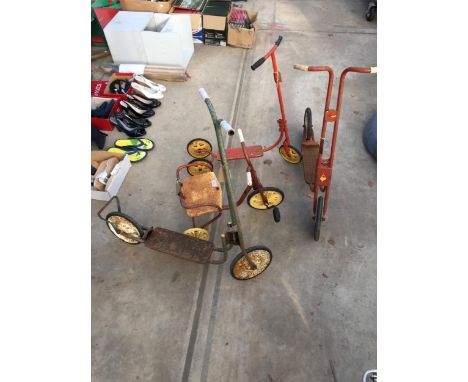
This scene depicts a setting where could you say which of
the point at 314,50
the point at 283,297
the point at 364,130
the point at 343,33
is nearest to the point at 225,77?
the point at 314,50

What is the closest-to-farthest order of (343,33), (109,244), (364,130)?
(109,244) < (364,130) < (343,33)

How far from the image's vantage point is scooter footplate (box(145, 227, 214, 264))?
286cm

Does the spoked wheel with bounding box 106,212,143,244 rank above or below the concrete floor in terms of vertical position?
above

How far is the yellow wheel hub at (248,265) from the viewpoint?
2.83 metres

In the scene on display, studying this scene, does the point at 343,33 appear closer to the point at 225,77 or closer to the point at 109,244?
the point at 225,77

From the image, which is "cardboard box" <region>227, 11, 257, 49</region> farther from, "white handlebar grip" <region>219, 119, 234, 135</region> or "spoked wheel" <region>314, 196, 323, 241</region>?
"white handlebar grip" <region>219, 119, 234, 135</region>

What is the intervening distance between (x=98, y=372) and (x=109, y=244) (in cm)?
123

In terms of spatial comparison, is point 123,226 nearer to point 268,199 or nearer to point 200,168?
point 200,168

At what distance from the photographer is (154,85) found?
16.8ft

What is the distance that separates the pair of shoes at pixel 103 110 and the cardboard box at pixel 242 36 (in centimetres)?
283

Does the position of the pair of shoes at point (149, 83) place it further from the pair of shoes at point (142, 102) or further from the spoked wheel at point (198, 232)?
the spoked wheel at point (198, 232)

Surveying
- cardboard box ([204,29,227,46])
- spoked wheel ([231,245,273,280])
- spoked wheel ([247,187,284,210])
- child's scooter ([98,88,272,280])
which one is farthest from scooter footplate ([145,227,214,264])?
cardboard box ([204,29,227,46])

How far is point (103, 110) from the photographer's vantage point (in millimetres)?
4559

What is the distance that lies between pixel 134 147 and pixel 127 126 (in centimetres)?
39
